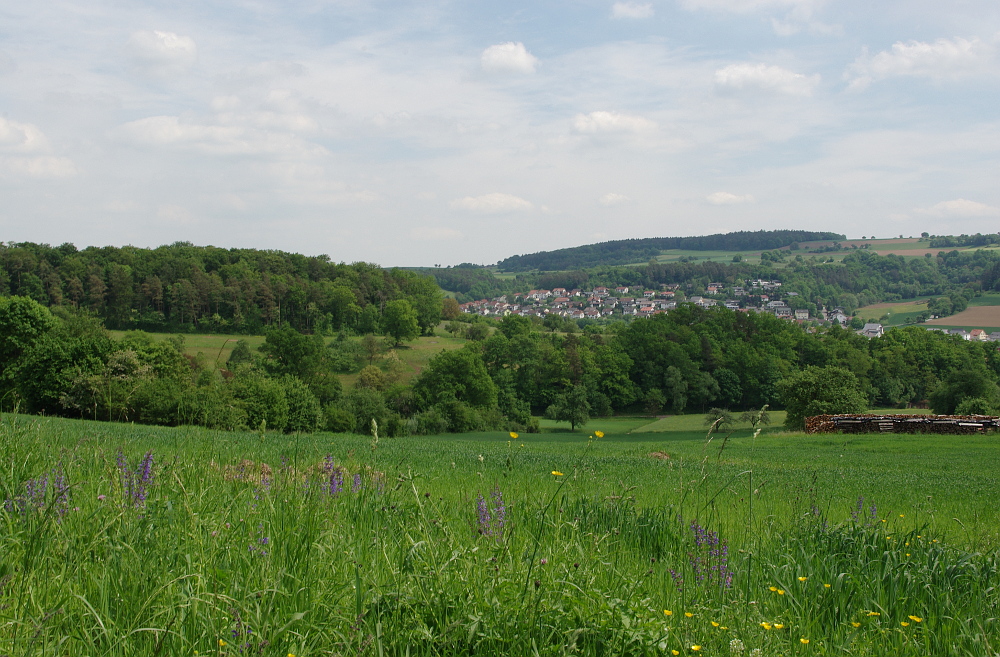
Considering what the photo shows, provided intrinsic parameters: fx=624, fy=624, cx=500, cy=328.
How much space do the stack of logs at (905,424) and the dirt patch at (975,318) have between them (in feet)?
339

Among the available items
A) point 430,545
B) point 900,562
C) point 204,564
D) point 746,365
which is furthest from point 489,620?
point 746,365

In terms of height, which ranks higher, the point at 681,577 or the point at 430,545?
the point at 430,545

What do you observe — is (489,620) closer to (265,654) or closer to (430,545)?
(430,545)

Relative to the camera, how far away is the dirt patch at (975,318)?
412ft

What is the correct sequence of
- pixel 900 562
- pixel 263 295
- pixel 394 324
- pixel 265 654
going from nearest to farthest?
pixel 265 654, pixel 900 562, pixel 263 295, pixel 394 324

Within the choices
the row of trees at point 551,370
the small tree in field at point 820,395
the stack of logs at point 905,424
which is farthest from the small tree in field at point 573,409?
the stack of logs at point 905,424

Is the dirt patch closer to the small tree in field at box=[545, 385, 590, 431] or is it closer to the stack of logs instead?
the small tree in field at box=[545, 385, 590, 431]

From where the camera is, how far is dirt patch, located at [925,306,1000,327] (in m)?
126

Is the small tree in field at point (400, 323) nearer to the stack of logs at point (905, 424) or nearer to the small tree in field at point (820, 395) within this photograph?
the small tree in field at point (820, 395)

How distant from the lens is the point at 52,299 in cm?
8694

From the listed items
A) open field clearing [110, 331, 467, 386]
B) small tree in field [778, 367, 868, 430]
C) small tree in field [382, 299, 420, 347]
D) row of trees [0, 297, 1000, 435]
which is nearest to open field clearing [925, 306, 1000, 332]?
row of trees [0, 297, 1000, 435]

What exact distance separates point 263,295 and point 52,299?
27678 millimetres

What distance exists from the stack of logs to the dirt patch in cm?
10331

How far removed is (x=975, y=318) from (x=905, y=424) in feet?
376
